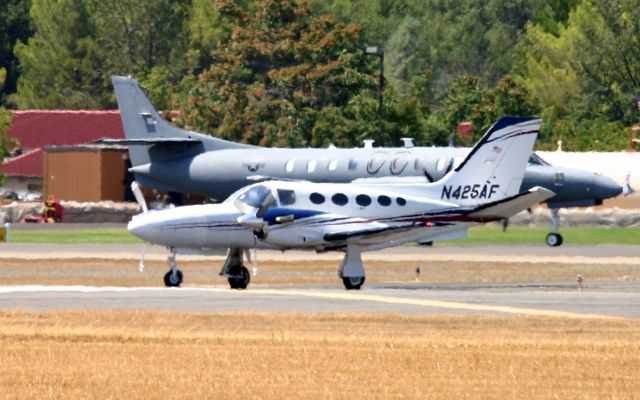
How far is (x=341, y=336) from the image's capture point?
2577 centimetres

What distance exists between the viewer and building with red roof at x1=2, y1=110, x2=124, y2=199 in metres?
105

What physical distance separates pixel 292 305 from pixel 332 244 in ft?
23.0

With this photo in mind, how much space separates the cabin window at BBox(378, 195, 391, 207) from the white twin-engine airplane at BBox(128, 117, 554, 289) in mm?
22

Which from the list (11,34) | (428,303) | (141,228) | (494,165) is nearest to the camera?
(428,303)

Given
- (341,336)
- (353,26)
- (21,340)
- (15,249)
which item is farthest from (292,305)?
(353,26)

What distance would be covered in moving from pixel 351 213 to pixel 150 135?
2435cm

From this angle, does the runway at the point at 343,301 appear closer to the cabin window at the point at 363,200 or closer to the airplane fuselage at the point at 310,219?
the airplane fuselage at the point at 310,219

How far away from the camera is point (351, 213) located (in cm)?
3875

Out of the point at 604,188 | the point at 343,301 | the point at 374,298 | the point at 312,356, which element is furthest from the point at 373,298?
the point at 604,188

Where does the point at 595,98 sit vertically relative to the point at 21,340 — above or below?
above

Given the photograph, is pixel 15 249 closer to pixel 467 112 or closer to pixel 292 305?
pixel 292 305

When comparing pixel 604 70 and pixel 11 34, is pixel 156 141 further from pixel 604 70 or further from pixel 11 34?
pixel 11 34

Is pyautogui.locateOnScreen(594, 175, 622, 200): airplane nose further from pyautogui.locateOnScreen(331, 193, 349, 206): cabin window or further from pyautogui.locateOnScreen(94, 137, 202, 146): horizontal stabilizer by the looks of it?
pyautogui.locateOnScreen(331, 193, 349, 206): cabin window

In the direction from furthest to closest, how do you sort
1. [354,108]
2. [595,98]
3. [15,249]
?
[595,98], [354,108], [15,249]
